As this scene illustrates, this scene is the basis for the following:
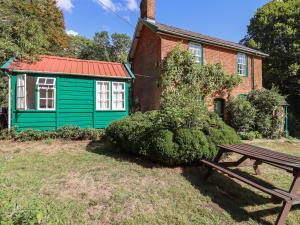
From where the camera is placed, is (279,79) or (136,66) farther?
(279,79)

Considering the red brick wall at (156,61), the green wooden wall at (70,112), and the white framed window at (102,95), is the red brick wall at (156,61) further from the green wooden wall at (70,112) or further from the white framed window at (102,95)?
the green wooden wall at (70,112)

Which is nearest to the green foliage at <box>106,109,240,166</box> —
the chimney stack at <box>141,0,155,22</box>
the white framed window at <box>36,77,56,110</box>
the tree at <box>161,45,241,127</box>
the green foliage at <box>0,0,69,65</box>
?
the tree at <box>161,45,241,127</box>

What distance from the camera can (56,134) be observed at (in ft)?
31.5

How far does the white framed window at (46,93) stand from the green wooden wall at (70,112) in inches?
7.2

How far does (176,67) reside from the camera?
12383 millimetres

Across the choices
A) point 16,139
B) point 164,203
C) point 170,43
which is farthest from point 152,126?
point 170,43

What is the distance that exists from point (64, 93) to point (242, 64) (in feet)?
41.7

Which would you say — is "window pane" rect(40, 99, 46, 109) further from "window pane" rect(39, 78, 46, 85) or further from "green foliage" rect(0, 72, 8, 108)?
"green foliage" rect(0, 72, 8, 108)

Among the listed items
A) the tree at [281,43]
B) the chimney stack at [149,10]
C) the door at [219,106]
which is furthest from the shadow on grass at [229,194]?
the tree at [281,43]

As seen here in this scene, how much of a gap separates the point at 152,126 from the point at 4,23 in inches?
588

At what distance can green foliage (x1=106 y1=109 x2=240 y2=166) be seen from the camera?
18.3 ft

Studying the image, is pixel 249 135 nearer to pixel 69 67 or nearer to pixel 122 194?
pixel 122 194

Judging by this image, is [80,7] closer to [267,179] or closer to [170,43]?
[170,43]

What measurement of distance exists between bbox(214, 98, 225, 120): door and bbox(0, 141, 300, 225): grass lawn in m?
8.20
